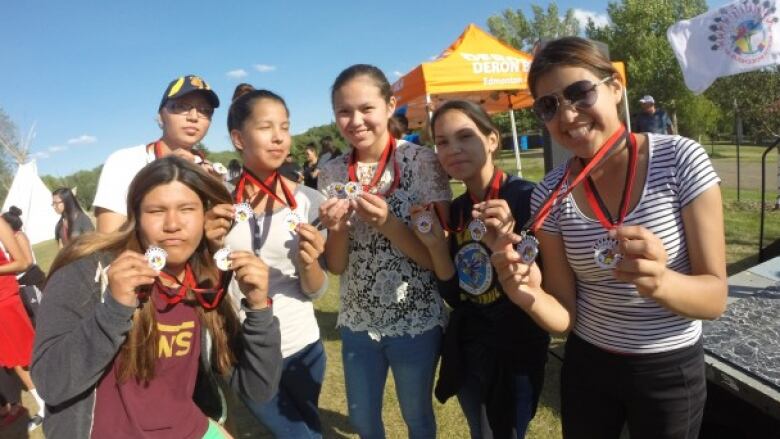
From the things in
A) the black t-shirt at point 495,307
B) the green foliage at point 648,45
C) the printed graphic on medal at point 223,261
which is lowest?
the black t-shirt at point 495,307

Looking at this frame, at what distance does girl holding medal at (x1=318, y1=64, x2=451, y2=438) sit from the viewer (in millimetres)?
2279

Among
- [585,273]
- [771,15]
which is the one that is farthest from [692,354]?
[771,15]

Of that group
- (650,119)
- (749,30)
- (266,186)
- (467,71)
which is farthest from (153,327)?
(650,119)

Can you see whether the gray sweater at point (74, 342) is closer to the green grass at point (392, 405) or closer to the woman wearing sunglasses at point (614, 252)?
the woman wearing sunglasses at point (614, 252)

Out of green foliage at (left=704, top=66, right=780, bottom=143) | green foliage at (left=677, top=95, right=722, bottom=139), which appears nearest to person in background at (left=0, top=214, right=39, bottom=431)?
green foliage at (left=704, top=66, right=780, bottom=143)

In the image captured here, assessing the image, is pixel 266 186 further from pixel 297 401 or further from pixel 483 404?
pixel 483 404

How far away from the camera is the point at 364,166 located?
2.41 meters

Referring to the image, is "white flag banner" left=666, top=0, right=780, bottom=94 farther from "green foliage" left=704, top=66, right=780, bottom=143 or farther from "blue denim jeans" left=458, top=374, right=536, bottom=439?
"green foliage" left=704, top=66, right=780, bottom=143

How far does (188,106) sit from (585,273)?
248cm

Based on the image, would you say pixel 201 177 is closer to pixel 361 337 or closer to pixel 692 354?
pixel 361 337

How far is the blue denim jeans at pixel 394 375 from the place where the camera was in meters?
2.36

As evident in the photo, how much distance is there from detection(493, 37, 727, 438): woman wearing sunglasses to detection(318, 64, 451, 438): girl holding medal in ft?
2.22

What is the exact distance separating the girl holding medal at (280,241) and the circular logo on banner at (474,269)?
0.73m

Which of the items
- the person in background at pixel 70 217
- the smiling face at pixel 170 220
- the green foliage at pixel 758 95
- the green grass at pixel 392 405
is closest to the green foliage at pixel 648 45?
the green foliage at pixel 758 95
